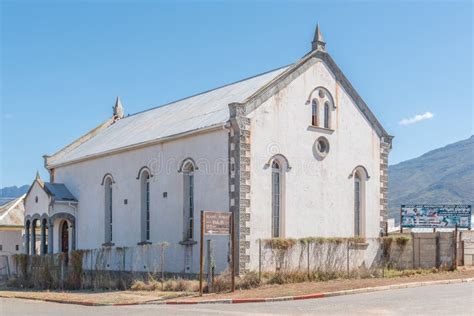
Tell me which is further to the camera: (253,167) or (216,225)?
(253,167)

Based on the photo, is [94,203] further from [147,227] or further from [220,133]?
[220,133]

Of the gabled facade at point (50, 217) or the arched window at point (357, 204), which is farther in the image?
the gabled facade at point (50, 217)

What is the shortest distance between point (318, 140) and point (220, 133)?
16.2 ft

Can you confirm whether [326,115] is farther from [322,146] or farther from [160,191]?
[160,191]

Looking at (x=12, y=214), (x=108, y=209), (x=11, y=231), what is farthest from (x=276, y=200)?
(x=12, y=214)

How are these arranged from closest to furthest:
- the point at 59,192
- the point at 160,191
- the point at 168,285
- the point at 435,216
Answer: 1. the point at 168,285
2. the point at 160,191
3. the point at 435,216
4. the point at 59,192

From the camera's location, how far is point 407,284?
1019 inches

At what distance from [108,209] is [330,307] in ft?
64.0

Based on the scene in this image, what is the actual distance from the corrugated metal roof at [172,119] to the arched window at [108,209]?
73.0 inches

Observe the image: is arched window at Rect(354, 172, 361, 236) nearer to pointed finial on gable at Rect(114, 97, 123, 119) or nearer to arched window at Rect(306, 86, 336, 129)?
arched window at Rect(306, 86, 336, 129)

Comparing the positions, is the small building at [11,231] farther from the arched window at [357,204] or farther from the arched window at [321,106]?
the arched window at [321,106]

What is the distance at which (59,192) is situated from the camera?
39781 mm

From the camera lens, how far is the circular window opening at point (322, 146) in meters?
30.9

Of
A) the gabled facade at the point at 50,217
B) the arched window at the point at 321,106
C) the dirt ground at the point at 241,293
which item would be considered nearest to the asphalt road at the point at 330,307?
the dirt ground at the point at 241,293
